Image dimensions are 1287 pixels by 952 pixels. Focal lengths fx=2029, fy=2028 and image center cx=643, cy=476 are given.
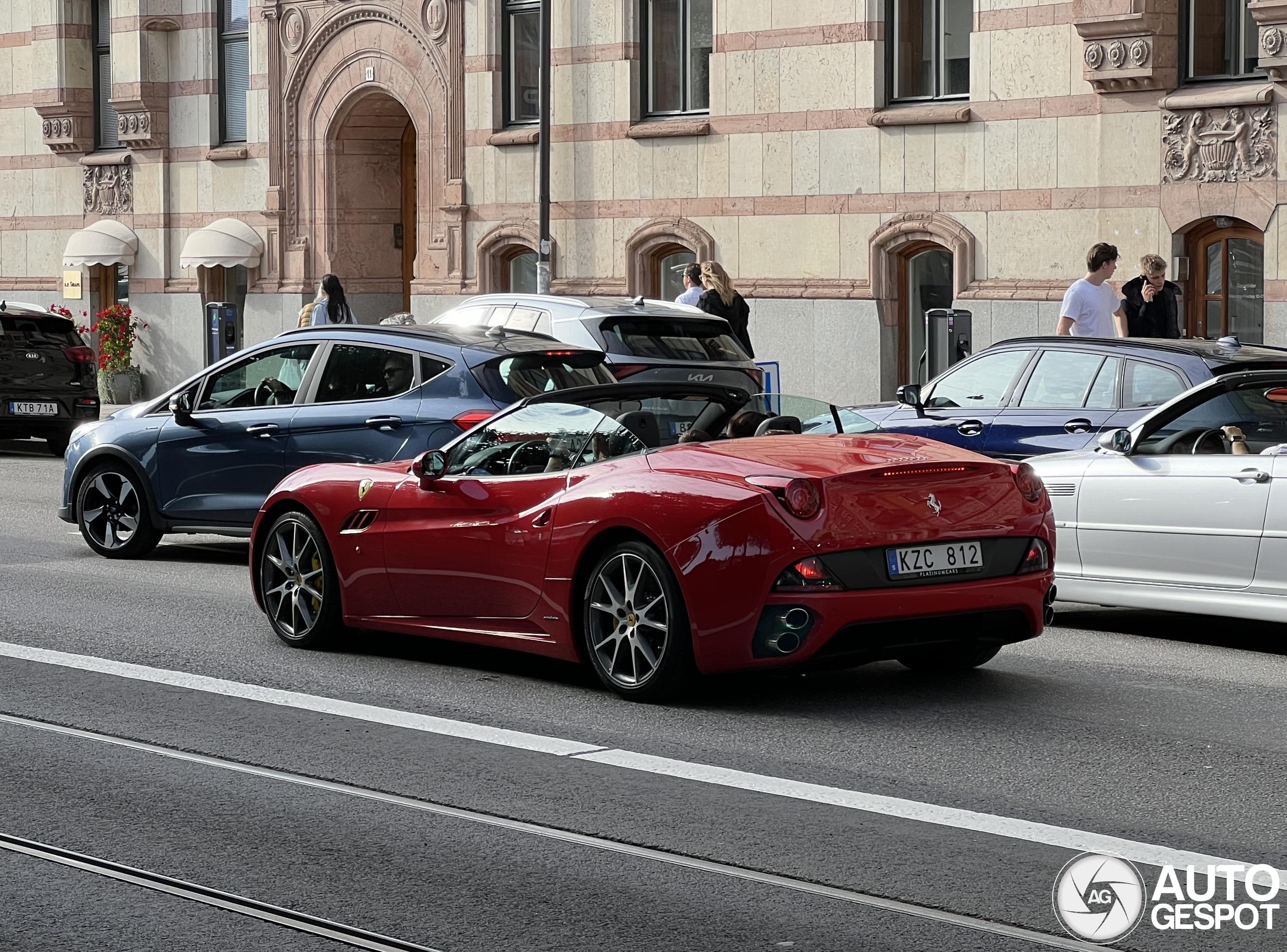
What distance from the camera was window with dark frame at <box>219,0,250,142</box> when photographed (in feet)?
101

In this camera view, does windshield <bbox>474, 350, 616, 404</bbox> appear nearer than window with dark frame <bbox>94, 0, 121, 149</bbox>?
Yes

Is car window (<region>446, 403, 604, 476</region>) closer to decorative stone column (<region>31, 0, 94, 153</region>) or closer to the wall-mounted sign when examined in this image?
the wall-mounted sign

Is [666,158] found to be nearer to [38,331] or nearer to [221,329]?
[221,329]

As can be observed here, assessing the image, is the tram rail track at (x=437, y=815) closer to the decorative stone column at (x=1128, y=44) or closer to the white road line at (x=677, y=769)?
the white road line at (x=677, y=769)

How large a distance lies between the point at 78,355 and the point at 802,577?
16241 mm

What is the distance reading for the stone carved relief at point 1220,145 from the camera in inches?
778

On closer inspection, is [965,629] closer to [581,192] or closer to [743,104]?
[743,104]

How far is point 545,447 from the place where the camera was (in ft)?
28.8

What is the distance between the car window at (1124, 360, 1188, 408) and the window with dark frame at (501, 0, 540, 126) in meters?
15.5

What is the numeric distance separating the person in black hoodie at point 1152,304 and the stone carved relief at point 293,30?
15.7 meters

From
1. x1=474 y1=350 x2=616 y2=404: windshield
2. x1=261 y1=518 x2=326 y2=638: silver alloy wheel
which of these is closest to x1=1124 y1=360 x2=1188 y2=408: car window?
x1=474 y1=350 x2=616 y2=404: windshield

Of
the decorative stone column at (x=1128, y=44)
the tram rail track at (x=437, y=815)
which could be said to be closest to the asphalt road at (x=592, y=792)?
the tram rail track at (x=437, y=815)

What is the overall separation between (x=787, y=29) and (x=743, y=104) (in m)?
1.03

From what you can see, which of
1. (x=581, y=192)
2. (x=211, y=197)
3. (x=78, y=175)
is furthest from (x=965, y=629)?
(x=78, y=175)
